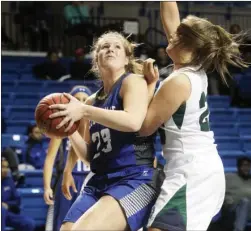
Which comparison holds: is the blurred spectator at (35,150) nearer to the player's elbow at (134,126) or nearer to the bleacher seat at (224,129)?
the bleacher seat at (224,129)

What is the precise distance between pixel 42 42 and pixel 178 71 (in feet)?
30.7

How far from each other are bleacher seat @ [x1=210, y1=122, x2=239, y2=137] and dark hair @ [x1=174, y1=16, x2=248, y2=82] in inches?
250

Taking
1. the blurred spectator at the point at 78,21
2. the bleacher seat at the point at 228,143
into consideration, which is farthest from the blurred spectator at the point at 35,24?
the bleacher seat at the point at 228,143

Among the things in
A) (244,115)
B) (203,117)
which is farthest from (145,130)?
(244,115)

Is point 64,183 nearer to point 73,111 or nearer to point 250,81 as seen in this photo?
point 73,111

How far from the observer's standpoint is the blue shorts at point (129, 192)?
286cm

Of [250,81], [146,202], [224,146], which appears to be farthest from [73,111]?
[250,81]

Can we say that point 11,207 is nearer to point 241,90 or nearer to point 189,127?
point 189,127

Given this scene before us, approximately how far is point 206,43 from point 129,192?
78 centimetres

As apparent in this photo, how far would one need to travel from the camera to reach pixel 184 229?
281 centimetres

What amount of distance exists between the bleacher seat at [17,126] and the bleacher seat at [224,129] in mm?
2684

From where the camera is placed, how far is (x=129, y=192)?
9.45ft

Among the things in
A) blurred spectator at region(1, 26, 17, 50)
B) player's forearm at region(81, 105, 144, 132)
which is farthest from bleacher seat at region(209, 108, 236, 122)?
player's forearm at region(81, 105, 144, 132)

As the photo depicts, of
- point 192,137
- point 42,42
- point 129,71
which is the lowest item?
point 42,42
